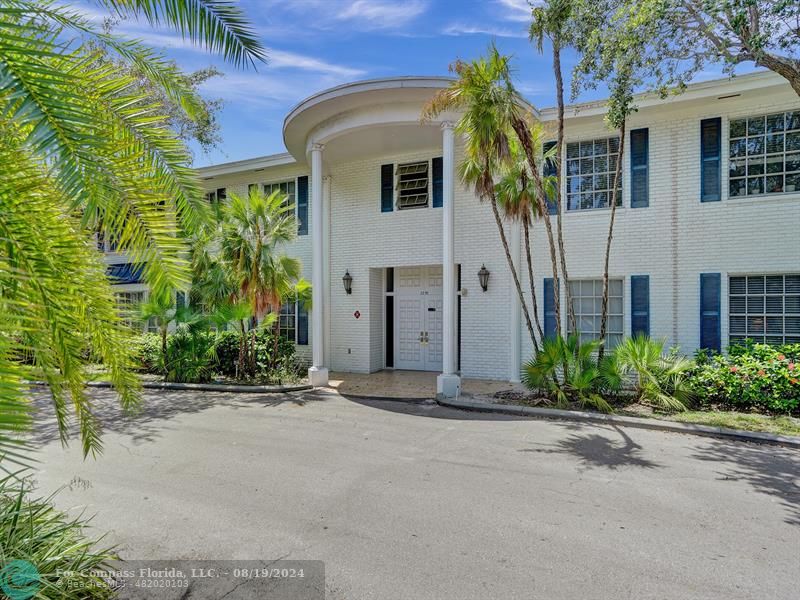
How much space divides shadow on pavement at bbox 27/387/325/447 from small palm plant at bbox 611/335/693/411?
241 inches

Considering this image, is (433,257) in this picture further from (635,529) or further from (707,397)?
(635,529)

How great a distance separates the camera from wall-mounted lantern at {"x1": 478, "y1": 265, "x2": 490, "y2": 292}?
1174cm

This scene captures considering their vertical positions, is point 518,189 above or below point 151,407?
above

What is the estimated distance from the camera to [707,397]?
27.6 ft

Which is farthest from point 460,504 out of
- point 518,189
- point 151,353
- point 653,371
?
point 151,353

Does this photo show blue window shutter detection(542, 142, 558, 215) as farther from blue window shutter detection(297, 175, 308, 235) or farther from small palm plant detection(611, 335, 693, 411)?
blue window shutter detection(297, 175, 308, 235)

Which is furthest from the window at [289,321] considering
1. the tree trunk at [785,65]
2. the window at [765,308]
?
the tree trunk at [785,65]

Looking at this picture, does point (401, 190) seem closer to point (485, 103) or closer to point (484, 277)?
point (484, 277)

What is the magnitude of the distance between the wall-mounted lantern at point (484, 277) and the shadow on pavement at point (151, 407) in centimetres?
487

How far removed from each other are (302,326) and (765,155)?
39.5 feet

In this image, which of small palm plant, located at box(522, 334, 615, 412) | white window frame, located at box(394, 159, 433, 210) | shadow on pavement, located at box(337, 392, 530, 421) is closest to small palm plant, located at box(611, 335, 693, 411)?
small palm plant, located at box(522, 334, 615, 412)

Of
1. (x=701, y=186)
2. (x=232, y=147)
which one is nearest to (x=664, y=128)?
(x=701, y=186)

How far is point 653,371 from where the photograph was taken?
870cm

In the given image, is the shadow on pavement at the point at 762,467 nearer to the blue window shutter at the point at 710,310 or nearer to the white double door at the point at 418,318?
the blue window shutter at the point at 710,310
